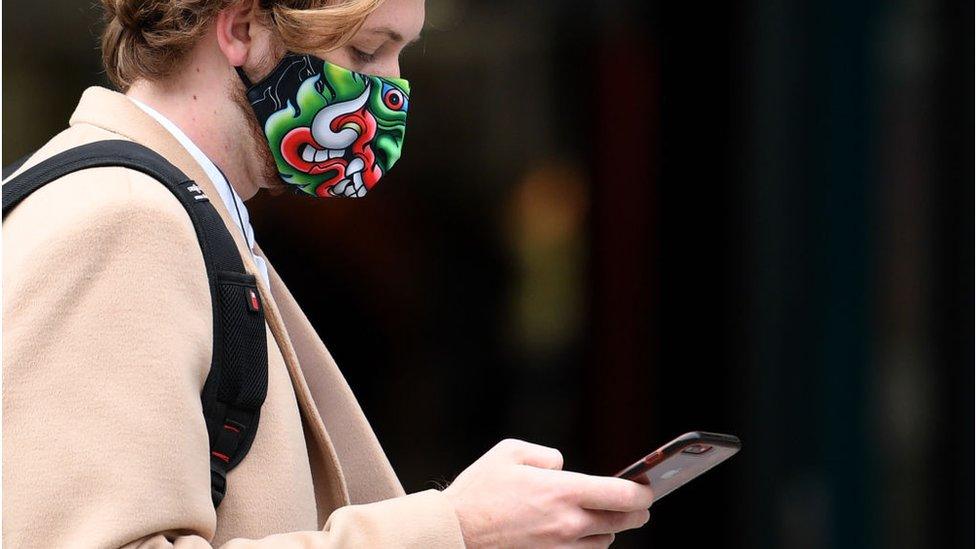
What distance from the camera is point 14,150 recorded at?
4773mm

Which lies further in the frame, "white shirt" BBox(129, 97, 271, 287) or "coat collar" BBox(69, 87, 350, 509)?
"white shirt" BBox(129, 97, 271, 287)

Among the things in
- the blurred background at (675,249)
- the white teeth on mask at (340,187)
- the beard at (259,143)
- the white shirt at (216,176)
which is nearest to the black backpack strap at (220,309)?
the white shirt at (216,176)

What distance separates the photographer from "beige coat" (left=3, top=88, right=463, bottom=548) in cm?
154

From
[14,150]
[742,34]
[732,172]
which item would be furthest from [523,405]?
[14,150]

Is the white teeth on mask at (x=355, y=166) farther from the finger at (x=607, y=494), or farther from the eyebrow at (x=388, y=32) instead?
the finger at (x=607, y=494)

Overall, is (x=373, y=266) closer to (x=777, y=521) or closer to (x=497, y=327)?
(x=497, y=327)

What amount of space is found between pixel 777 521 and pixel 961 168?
1483 millimetres

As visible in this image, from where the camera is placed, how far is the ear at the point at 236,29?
86.1 inches

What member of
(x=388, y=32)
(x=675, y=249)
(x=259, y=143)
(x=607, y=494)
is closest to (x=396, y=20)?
(x=388, y=32)

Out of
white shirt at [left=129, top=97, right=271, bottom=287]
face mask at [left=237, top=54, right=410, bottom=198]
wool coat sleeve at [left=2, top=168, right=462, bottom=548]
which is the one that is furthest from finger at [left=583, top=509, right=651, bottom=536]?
face mask at [left=237, top=54, right=410, bottom=198]

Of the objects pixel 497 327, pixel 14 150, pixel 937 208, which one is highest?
pixel 14 150

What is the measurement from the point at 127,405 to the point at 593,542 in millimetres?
708

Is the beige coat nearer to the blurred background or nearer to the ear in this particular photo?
the ear

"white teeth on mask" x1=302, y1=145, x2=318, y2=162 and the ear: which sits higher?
the ear
